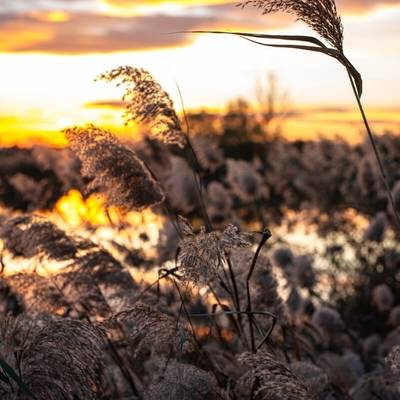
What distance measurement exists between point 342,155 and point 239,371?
653 centimetres

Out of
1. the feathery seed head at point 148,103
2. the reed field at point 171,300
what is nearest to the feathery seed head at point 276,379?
the reed field at point 171,300

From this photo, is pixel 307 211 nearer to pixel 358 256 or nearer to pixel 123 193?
pixel 358 256

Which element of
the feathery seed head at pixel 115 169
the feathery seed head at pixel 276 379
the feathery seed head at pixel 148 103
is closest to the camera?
the feathery seed head at pixel 276 379

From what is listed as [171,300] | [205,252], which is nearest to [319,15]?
[205,252]

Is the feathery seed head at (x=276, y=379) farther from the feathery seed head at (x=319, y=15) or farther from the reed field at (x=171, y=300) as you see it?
the feathery seed head at (x=319, y=15)

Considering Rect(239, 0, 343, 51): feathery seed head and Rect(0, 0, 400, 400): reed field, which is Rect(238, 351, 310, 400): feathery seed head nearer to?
Rect(0, 0, 400, 400): reed field

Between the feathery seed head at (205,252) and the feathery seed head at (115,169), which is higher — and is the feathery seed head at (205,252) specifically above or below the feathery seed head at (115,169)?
below

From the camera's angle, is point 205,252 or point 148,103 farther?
point 148,103

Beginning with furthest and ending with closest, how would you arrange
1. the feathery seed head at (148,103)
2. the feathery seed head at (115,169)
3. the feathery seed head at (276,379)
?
the feathery seed head at (115,169) < the feathery seed head at (148,103) < the feathery seed head at (276,379)

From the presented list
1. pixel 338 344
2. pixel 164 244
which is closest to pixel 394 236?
pixel 338 344

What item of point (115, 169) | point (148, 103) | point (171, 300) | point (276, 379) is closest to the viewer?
point (276, 379)

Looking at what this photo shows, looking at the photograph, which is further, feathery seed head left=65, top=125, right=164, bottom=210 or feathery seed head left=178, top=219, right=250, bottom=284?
feathery seed head left=65, top=125, right=164, bottom=210

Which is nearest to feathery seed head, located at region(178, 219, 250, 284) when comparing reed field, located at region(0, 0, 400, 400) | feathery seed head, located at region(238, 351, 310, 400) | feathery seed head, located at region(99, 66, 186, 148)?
reed field, located at region(0, 0, 400, 400)

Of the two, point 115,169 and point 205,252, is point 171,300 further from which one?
point 205,252
